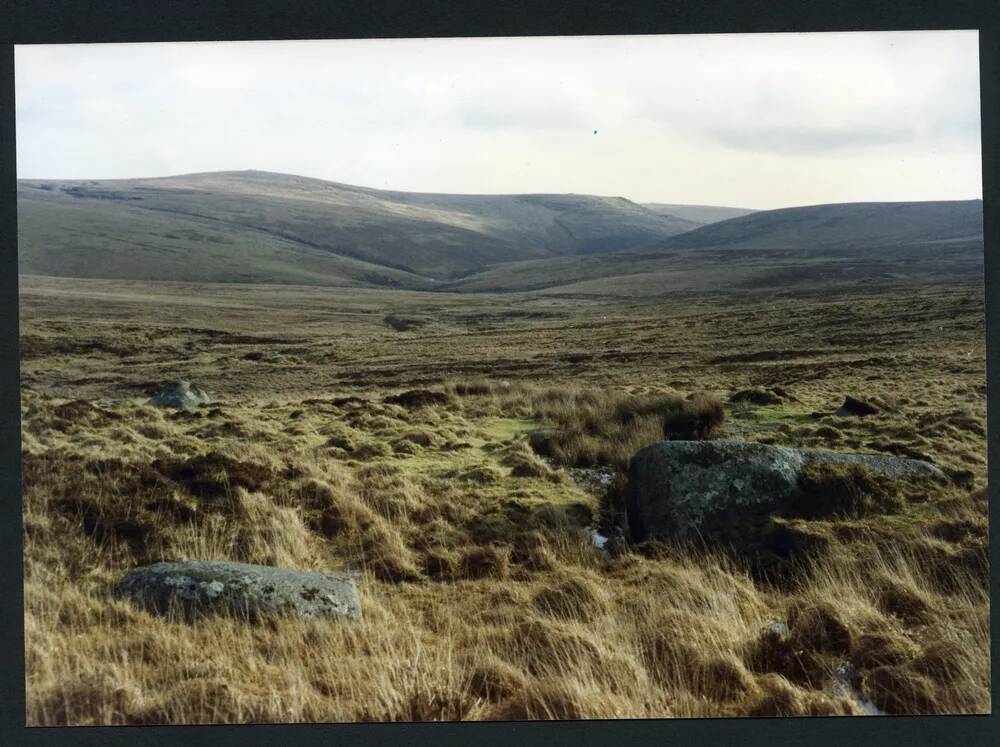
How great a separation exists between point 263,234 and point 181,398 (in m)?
120

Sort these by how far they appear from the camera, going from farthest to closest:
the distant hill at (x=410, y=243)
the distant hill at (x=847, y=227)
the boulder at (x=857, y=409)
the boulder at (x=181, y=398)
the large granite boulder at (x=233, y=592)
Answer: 1. the distant hill at (x=410, y=243)
2. the distant hill at (x=847, y=227)
3. the boulder at (x=181, y=398)
4. the boulder at (x=857, y=409)
5. the large granite boulder at (x=233, y=592)

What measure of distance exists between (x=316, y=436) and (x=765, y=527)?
316 inches

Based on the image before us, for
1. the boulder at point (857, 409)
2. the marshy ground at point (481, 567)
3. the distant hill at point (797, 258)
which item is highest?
the distant hill at point (797, 258)

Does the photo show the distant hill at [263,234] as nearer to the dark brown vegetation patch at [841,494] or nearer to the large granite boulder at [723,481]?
the large granite boulder at [723,481]

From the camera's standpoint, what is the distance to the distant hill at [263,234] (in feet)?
293

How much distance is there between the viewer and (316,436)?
1302 cm

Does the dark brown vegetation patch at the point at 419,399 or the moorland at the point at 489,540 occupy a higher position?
the dark brown vegetation patch at the point at 419,399

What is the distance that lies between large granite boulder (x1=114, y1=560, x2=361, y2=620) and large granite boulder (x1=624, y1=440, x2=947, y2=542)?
125 inches

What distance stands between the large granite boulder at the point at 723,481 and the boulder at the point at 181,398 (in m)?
11.7

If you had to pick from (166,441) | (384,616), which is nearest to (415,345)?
(166,441)

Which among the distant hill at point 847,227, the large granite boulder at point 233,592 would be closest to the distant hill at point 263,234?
the distant hill at point 847,227

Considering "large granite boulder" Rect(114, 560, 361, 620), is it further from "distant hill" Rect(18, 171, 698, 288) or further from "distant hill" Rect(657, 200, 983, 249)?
"distant hill" Rect(18, 171, 698, 288)

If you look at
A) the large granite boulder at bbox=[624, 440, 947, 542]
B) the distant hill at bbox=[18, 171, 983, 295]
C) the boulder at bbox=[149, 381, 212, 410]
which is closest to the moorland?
the large granite boulder at bbox=[624, 440, 947, 542]

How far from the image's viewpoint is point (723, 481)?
7.41 meters
